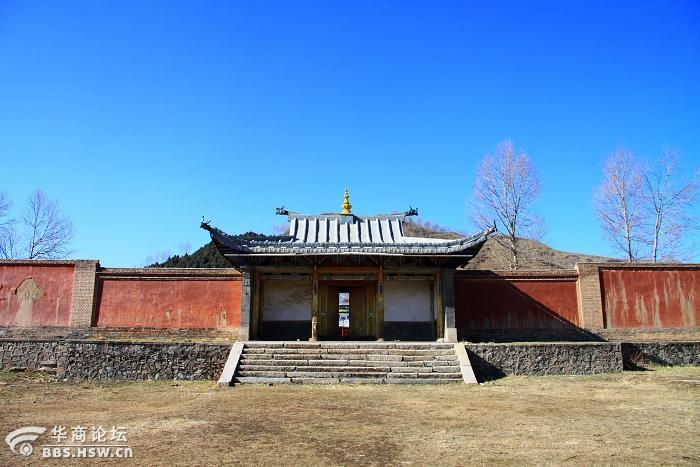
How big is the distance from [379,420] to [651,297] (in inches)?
515

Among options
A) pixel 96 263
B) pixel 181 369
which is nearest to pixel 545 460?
pixel 181 369

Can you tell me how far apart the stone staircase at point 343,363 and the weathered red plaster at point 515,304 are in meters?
3.82

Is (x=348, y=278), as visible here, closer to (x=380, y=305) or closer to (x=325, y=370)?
(x=380, y=305)

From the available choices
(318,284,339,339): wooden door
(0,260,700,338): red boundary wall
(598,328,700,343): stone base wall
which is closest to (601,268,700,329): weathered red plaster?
(0,260,700,338): red boundary wall

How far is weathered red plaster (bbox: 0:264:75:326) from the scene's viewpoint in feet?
53.9

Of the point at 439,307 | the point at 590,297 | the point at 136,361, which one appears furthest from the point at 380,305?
the point at 590,297

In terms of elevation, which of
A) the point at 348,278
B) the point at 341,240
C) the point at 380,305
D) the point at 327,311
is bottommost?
the point at 327,311

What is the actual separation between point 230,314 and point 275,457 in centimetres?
1131

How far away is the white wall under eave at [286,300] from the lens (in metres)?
16.4

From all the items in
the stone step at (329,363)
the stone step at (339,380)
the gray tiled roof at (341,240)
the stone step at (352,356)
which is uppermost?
the gray tiled roof at (341,240)

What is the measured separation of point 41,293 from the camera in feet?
54.5

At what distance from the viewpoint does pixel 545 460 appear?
562 cm

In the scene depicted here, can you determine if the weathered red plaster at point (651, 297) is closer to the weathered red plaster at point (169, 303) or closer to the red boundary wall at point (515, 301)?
the red boundary wall at point (515, 301)

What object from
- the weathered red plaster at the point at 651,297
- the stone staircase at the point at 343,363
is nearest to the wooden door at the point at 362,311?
the stone staircase at the point at 343,363
